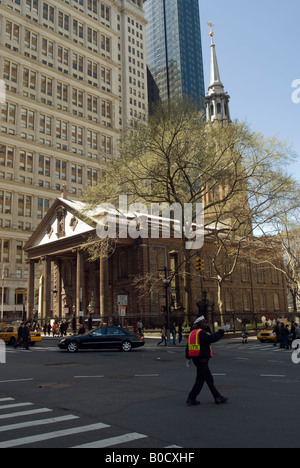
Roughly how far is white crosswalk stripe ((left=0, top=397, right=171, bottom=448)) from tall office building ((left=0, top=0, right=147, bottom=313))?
72022 millimetres

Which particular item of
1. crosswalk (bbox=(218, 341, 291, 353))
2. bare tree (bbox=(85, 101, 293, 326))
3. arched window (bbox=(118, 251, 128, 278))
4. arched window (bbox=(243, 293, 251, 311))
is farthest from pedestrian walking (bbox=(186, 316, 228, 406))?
arched window (bbox=(243, 293, 251, 311))

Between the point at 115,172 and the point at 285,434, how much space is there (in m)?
27.4

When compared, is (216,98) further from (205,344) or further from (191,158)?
(205,344)

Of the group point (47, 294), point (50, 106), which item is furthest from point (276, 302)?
point (50, 106)

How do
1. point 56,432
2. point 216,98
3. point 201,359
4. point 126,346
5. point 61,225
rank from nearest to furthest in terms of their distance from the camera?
point 56,432 < point 201,359 < point 126,346 < point 61,225 < point 216,98

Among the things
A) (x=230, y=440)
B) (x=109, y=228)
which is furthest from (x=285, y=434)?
(x=109, y=228)

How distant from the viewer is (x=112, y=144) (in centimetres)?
10025

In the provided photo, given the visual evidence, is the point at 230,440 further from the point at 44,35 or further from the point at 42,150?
the point at 44,35

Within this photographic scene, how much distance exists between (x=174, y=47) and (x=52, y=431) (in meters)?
182

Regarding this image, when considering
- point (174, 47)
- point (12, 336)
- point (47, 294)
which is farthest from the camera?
point (174, 47)

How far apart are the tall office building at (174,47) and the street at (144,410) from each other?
161275mm

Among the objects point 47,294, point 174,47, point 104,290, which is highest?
point 174,47

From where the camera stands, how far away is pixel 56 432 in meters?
6.30

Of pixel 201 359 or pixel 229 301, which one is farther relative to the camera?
pixel 229 301
